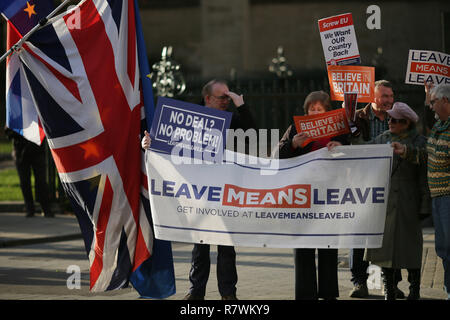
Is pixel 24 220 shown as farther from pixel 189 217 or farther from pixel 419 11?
pixel 419 11

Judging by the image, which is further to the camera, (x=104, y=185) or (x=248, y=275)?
(x=248, y=275)

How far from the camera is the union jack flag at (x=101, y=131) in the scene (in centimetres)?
744

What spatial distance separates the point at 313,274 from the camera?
24.1 ft

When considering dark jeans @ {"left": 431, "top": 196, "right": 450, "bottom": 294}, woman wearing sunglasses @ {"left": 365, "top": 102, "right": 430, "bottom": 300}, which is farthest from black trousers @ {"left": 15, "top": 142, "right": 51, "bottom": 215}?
dark jeans @ {"left": 431, "top": 196, "right": 450, "bottom": 294}

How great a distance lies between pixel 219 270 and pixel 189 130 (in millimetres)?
1306

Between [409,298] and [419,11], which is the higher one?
[419,11]

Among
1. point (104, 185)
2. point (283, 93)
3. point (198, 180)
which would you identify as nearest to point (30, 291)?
point (104, 185)

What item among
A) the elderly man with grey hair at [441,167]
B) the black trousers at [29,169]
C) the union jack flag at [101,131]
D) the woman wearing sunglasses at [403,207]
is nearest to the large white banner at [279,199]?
the union jack flag at [101,131]

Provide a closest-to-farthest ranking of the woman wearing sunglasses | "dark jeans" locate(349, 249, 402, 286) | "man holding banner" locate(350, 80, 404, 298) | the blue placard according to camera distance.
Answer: the blue placard, the woman wearing sunglasses, "man holding banner" locate(350, 80, 404, 298), "dark jeans" locate(349, 249, 402, 286)

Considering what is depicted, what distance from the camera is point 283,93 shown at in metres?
15.4

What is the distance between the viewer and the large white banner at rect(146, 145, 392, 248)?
22.9 feet

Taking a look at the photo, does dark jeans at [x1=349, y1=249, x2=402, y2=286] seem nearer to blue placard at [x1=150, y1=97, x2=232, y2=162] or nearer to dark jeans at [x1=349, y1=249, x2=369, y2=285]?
dark jeans at [x1=349, y1=249, x2=369, y2=285]

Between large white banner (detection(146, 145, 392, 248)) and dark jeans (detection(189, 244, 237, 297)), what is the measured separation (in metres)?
0.40
